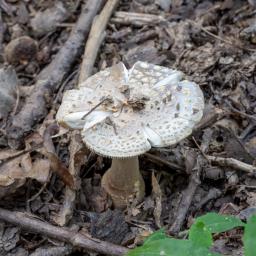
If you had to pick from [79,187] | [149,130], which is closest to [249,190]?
[149,130]

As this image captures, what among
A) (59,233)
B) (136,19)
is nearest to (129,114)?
(59,233)

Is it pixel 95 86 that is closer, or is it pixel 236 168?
pixel 95 86

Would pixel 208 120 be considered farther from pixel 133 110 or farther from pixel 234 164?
pixel 133 110

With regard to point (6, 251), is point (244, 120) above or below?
above

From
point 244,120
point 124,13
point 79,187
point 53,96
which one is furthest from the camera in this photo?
point 124,13

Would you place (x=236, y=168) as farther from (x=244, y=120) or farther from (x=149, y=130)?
(x=149, y=130)

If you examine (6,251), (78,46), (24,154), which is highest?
(78,46)

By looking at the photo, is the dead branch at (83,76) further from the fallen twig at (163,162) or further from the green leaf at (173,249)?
the green leaf at (173,249)
